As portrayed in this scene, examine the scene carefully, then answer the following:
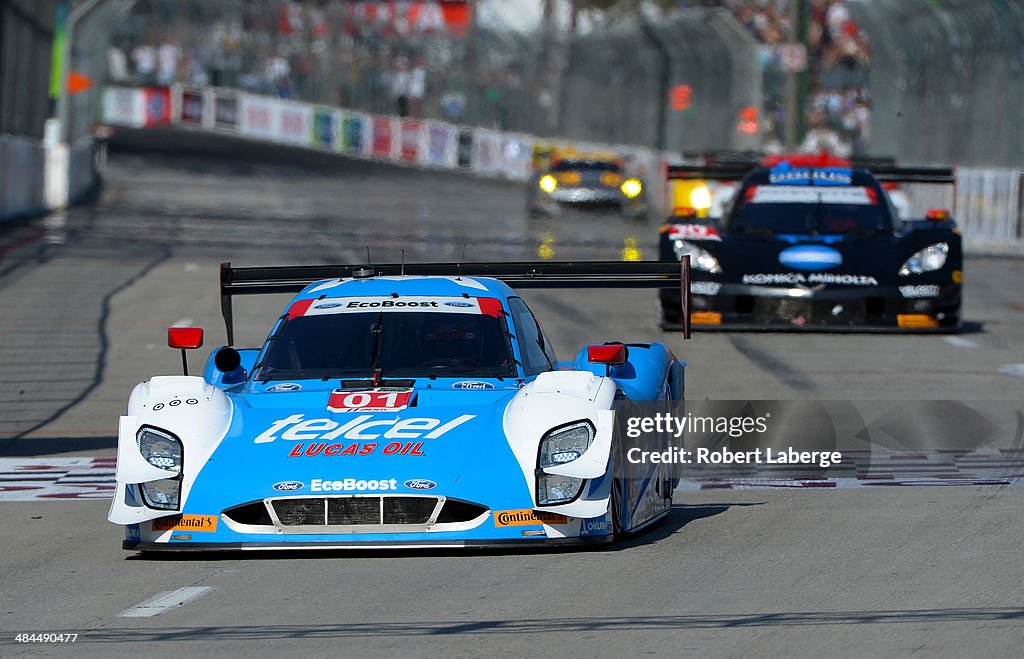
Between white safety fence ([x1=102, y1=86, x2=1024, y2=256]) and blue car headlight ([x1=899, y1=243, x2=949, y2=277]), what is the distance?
1130cm

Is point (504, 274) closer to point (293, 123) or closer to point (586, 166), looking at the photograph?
point (586, 166)

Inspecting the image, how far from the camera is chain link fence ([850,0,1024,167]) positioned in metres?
28.5

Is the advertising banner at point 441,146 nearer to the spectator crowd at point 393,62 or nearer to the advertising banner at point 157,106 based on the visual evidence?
the spectator crowd at point 393,62

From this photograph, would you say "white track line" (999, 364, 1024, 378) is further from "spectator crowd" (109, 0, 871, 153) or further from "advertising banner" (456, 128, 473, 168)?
"advertising banner" (456, 128, 473, 168)

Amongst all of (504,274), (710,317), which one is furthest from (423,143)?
(504,274)

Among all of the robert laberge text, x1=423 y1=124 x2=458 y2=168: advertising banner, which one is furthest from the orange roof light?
x1=423 y1=124 x2=458 y2=168: advertising banner

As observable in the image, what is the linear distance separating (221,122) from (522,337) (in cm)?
5813

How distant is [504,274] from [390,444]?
2039 millimetres

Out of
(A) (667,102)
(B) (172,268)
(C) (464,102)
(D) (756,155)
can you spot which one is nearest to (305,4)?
(C) (464,102)

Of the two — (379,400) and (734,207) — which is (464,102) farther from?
(379,400)

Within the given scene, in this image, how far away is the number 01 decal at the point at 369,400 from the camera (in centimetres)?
747

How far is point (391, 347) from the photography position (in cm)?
813

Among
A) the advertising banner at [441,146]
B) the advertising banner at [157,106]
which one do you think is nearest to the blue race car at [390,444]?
the advertising banner at [441,146]

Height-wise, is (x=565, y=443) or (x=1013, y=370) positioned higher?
(x=565, y=443)
